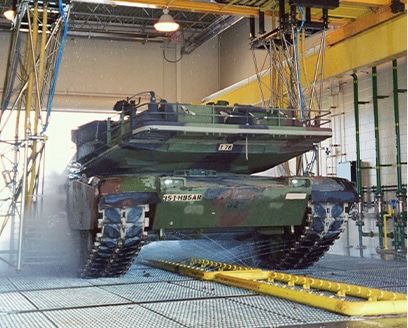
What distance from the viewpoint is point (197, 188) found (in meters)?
7.79

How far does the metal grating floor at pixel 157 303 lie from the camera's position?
5215 mm

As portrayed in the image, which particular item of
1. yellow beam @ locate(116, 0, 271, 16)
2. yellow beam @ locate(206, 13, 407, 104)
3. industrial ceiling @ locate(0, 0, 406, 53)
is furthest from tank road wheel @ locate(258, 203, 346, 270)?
industrial ceiling @ locate(0, 0, 406, 53)

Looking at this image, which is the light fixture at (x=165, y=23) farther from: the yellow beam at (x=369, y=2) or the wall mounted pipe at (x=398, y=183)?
the wall mounted pipe at (x=398, y=183)

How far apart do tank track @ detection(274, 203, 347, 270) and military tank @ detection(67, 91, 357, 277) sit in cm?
1

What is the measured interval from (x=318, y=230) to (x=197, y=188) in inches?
68.0

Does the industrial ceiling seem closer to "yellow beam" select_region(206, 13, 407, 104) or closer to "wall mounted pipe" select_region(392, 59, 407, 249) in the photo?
"yellow beam" select_region(206, 13, 407, 104)

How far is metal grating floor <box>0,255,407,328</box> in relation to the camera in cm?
521

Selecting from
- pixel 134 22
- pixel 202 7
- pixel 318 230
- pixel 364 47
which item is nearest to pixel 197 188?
pixel 318 230

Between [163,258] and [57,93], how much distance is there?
10.8 meters

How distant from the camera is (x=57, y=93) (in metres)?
20.3

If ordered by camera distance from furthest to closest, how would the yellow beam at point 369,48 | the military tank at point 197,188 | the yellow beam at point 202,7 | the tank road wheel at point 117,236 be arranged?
the yellow beam at point 202,7 < the yellow beam at point 369,48 < the military tank at point 197,188 < the tank road wheel at point 117,236

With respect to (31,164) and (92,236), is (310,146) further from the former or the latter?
(31,164)

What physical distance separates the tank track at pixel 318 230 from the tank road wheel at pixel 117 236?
82.4 inches

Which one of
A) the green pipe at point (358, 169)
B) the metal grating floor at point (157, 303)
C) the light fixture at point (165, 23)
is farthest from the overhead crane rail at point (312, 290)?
the light fixture at point (165, 23)
